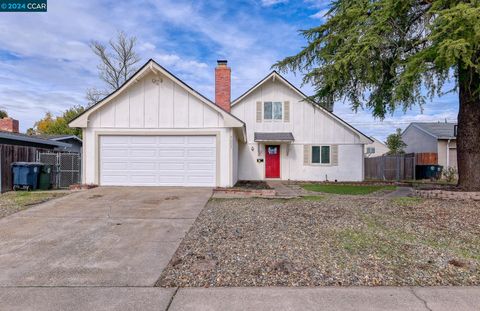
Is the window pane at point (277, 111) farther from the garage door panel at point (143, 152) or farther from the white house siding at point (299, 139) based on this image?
the garage door panel at point (143, 152)

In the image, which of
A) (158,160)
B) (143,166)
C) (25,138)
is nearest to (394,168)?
(158,160)

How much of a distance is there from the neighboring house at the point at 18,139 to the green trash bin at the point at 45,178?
1981mm

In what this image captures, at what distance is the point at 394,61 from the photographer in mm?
10766

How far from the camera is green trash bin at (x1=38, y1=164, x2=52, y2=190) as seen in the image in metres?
13.9

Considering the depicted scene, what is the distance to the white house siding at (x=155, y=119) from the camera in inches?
503

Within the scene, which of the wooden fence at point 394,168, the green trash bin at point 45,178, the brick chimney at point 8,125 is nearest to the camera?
the green trash bin at point 45,178

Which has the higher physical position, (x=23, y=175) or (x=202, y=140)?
(x=202, y=140)

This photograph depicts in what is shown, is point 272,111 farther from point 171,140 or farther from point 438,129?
point 438,129

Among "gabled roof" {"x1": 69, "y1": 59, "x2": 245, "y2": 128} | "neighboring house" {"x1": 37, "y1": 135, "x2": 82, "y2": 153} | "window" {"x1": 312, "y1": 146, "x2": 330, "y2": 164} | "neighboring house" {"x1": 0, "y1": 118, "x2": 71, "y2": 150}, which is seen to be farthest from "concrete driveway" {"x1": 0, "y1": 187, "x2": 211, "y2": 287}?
"neighboring house" {"x1": 37, "y1": 135, "x2": 82, "y2": 153}

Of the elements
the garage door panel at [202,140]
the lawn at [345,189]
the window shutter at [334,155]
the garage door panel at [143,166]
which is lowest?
the lawn at [345,189]

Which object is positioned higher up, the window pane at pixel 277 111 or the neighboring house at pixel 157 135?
the window pane at pixel 277 111

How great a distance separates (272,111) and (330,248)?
48.3 feet

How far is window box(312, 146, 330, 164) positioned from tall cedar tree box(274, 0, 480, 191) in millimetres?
6493

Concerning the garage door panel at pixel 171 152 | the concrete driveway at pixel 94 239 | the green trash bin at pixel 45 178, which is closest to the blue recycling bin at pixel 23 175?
the green trash bin at pixel 45 178
